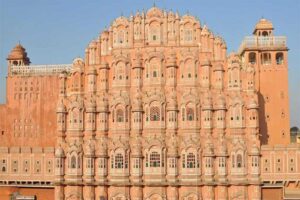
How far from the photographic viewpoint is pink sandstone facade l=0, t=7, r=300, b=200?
145 ft

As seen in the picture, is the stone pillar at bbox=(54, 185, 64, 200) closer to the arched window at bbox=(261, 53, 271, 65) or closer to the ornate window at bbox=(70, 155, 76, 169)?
the ornate window at bbox=(70, 155, 76, 169)

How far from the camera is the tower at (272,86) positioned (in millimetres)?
47750

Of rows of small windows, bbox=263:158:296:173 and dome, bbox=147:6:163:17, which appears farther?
dome, bbox=147:6:163:17

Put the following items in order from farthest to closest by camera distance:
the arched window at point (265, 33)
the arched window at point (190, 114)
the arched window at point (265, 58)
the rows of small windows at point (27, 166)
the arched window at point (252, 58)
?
the arched window at point (265, 33) < the arched window at point (252, 58) < the arched window at point (265, 58) < the rows of small windows at point (27, 166) < the arched window at point (190, 114)

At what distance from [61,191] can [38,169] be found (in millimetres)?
3367

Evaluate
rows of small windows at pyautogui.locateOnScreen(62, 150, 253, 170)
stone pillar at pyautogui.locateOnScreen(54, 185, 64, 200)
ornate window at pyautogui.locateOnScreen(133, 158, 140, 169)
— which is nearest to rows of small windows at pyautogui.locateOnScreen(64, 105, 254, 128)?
rows of small windows at pyautogui.locateOnScreen(62, 150, 253, 170)

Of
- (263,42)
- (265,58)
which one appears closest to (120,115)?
(265,58)

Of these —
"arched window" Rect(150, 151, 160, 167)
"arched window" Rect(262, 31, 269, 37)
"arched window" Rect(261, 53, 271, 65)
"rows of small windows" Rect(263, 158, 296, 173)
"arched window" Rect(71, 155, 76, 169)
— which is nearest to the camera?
"rows of small windows" Rect(263, 158, 296, 173)

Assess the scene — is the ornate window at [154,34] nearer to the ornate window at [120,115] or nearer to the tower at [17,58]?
the ornate window at [120,115]

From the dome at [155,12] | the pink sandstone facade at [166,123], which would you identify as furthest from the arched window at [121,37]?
the dome at [155,12]

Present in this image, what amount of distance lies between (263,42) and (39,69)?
2524 centimetres

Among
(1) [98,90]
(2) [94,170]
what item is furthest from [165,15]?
(2) [94,170]

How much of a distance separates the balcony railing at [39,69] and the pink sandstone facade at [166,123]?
20.0 ft

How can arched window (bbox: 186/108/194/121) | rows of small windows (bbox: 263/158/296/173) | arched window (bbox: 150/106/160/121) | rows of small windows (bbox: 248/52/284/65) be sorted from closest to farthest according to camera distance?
1. rows of small windows (bbox: 263/158/296/173)
2. arched window (bbox: 186/108/194/121)
3. arched window (bbox: 150/106/160/121)
4. rows of small windows (bbox: 248/52/284/65)
